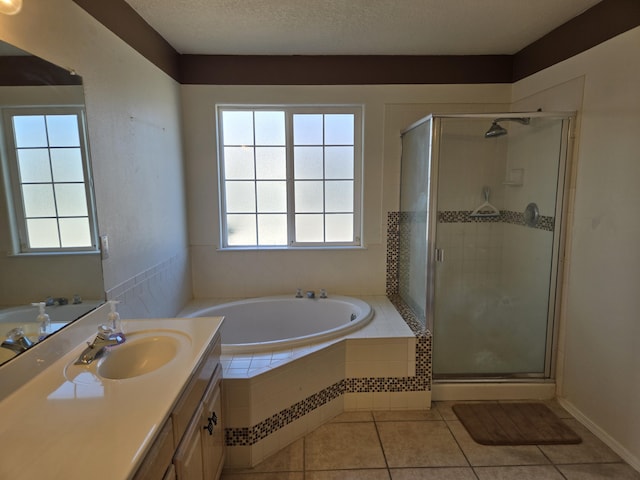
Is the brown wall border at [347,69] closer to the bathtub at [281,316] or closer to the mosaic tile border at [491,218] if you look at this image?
the mosaic tile border at [491,218]

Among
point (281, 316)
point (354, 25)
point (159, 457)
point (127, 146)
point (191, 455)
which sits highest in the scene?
point (354, 25)

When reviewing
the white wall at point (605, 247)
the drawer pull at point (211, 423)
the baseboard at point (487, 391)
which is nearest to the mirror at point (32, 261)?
the drawer pull at point (211, 423)

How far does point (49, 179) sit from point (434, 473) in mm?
2208

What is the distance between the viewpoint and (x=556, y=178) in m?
2.43

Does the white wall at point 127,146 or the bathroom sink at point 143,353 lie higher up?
the white wall at point 127,146

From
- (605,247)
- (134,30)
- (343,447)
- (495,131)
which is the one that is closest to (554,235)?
(605,247)

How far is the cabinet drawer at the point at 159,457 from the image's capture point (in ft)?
3.06

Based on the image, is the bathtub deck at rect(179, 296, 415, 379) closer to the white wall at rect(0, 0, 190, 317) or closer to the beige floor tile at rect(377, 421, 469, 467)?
the beige floor tile at rect(377, 421, 469, 467)

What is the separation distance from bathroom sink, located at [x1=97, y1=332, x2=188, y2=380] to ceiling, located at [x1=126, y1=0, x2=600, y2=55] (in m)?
1.80

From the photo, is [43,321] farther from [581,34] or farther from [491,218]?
[581,34]

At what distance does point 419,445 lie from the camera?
2082 mm

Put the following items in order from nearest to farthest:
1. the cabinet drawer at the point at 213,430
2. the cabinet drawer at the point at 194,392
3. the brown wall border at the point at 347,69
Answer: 1. the cabinet drawer at the point at 194,392
2. the cabinet drawer at the point at 213,430
3. the brown wall border at the point at 347,69

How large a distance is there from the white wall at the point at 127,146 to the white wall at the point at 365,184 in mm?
197

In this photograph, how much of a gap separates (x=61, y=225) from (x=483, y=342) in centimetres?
268
